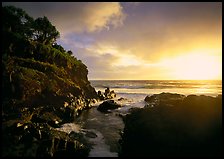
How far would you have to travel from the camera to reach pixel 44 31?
154 feet

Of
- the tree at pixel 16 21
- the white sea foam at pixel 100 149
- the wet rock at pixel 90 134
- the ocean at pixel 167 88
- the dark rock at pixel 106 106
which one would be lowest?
the white sea foam at pixel 100 149

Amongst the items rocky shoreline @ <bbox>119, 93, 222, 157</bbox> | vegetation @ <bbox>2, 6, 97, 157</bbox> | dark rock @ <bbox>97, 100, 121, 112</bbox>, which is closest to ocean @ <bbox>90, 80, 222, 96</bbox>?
dark rock @ <bbox>97, 100, 121, 112</bbox>

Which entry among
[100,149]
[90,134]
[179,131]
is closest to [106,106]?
[90,134]

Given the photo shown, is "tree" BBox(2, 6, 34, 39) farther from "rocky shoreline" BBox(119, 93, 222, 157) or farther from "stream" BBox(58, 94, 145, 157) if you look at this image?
"rocky shoreline" BBox(119, 93, 222, 157)

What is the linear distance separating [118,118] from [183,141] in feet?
58.0

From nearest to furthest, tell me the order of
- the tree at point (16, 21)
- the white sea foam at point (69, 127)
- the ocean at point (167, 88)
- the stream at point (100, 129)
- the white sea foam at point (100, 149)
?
the white sea foam at point (100, 149) → the stream at point (100, 129) → the white sea foam at point (69, 127) → the tree at point (16, 21) → the ocean at point (167, 88)

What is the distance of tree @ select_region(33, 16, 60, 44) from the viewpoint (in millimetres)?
46031

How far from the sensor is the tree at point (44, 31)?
1812 inches

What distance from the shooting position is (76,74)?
4550 centimetres

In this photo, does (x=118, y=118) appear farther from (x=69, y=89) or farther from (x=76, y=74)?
(x=76, y=74)

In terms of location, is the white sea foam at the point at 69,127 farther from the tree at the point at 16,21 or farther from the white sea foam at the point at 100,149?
the tree at the point at 16,21

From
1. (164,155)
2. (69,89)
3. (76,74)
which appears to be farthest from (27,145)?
(76,74)

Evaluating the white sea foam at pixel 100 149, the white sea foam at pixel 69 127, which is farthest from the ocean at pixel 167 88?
the white sea foam at pixel 100 149

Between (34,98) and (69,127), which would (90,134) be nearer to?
(69,127)
